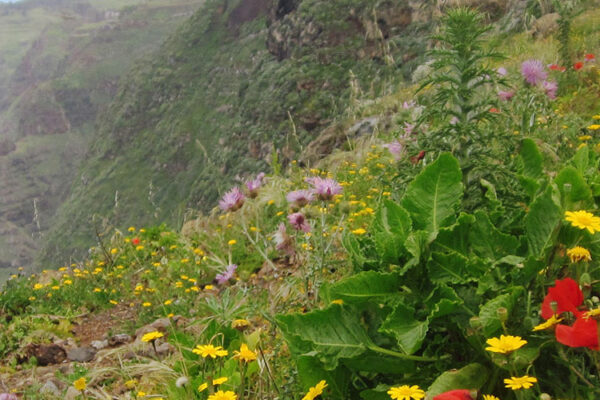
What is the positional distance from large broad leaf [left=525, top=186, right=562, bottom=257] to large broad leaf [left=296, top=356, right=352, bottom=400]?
666 millimetres

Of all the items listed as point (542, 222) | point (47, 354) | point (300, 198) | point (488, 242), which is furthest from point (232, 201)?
point (47, 354)

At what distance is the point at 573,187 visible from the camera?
4.62ft

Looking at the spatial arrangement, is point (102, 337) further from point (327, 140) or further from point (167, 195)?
point (167, 195)

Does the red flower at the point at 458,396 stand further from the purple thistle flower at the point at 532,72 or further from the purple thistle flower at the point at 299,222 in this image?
the purple thistle flower at the point at 532,72

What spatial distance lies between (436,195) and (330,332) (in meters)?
0.56

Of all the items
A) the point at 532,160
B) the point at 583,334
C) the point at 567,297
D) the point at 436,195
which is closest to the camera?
the point at 583,334

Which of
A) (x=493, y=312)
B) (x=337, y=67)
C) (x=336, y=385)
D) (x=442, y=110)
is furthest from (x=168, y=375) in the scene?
(x=337, y=67)

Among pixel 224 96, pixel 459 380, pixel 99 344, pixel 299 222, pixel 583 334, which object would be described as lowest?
pixel 224 96

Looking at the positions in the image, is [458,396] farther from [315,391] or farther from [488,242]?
[488,242]

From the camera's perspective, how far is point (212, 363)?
1.96 metres

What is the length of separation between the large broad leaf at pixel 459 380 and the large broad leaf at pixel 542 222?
38 centimetres

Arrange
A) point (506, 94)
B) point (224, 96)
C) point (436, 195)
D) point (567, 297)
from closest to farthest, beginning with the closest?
point (567, 297)
point (436, 195)
point (506, 94)
point (224, 96)

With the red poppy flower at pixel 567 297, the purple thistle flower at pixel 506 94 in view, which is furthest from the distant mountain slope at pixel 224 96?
the red poppy flower at pixel 567 297

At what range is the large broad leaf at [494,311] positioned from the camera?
120 centimetres
